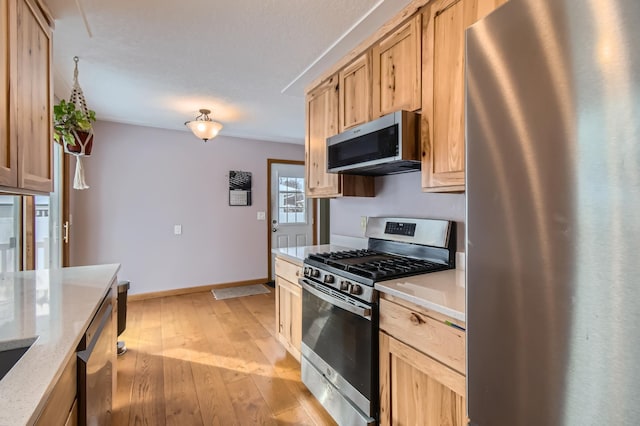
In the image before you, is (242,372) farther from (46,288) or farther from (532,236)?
(532,236)

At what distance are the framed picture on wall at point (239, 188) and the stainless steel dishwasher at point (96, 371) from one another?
3.00 m

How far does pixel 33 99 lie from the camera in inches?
56.3

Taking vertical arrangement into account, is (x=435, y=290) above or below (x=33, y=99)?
below

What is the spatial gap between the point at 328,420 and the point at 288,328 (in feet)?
2.38

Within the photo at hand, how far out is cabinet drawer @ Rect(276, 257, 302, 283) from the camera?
2.16m

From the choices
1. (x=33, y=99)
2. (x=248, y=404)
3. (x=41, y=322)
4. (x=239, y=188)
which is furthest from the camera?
(x=239, y=188)

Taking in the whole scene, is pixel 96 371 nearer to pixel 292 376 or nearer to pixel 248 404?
pixel 248 404

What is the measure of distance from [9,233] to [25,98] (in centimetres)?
128

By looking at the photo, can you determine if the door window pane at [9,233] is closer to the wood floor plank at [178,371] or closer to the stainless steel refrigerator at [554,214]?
the wood floor plank at [178,371]

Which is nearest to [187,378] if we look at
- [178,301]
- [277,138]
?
[178,301]

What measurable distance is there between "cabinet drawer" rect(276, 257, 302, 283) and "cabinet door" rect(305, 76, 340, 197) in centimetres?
63

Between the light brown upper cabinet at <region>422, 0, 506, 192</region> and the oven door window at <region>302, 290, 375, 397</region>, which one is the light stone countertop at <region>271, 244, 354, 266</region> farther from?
the light brown upper cabinet at <region>422, 0, 506, 192</region>

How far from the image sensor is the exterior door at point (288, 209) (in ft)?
15.7

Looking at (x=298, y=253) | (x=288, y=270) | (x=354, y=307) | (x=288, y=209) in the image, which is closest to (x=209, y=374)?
(x=288, y=270)
